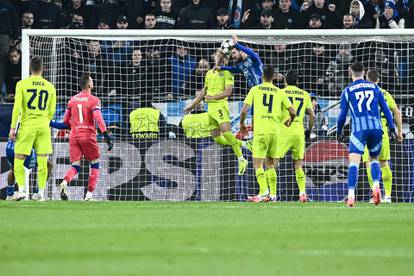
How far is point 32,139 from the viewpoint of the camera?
18125mm

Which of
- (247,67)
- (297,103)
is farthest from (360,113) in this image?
(247,67)

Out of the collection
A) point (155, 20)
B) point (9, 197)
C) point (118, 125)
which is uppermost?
point (155, 20)

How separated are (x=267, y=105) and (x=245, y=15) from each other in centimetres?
574

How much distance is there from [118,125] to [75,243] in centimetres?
1231

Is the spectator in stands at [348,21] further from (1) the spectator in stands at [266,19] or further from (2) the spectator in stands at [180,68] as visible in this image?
(2) the spectator in stands at [180,68]

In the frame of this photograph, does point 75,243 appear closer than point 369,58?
Yes

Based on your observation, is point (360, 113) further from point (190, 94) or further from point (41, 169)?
point (190, 94)

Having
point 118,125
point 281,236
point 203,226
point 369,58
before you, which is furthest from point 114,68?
point 281,236

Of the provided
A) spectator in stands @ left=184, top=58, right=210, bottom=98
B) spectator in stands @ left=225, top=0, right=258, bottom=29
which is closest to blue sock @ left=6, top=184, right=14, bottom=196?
spectator in stands @ left=184, top=58, right=210, bottom=98

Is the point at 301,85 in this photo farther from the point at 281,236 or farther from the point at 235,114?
the point at 281,236

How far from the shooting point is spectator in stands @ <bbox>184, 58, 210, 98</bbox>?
73.9 ft

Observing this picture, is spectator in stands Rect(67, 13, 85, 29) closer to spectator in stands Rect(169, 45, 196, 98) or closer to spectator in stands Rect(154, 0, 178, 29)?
spectator in stands Rect(154, 0, 178, 29)

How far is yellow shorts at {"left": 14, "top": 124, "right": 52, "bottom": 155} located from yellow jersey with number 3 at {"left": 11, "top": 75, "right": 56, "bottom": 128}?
0.35ft

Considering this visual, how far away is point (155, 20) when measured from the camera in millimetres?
24156
